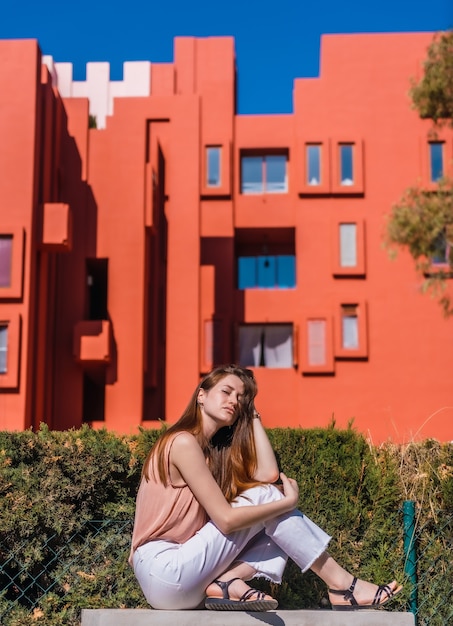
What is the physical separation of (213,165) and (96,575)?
19331 millimetres

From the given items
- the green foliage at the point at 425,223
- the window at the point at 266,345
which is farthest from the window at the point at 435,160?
the green foliage at the point at 425,223

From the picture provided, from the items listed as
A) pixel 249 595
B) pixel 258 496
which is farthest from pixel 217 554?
pixel 258 496

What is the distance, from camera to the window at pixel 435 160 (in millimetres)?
24109

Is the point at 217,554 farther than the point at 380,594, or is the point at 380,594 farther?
the point at 380,594

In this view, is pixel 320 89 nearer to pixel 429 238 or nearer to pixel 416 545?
pixel 429 238

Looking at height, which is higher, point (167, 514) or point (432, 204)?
point (432, 204)

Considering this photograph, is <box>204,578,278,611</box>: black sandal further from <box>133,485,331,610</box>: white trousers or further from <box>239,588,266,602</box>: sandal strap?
<box>133,485,331,610</box>: white trousers

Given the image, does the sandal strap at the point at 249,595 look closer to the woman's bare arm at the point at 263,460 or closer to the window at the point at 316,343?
the woman's bare arm at the point at 263,460

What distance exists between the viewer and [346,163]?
2425 cm

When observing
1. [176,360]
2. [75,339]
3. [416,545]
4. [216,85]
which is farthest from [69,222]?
[416,545]

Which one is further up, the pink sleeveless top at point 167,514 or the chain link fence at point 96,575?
the pink sleeveless top at point 167,514

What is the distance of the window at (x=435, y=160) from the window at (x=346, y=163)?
2189mm

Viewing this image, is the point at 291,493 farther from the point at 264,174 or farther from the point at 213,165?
the point at 264,174

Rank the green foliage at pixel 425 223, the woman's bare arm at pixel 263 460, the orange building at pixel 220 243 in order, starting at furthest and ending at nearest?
the orange building at pixel 220 243 < the green foliage at pixel 425 223 < the woman's bare arm at pixel 263 460
